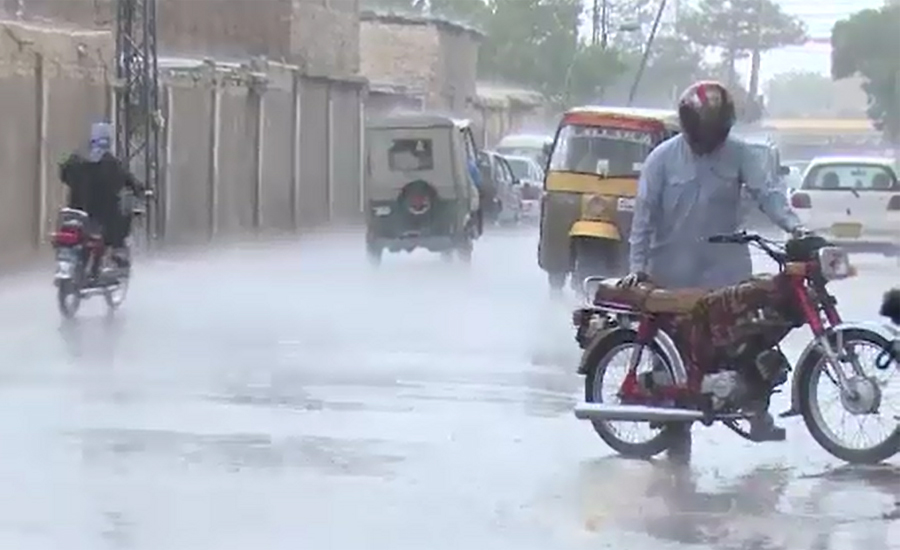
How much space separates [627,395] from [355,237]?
3606 centimetres

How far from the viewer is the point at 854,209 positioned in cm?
3441

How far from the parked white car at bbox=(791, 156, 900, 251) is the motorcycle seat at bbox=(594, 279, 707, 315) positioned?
22.0 meters

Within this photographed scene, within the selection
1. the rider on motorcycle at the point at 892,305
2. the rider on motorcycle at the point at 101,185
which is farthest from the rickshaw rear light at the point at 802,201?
the rider on motorcycle at the point at 892,305

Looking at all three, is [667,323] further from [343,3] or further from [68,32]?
[343,3]

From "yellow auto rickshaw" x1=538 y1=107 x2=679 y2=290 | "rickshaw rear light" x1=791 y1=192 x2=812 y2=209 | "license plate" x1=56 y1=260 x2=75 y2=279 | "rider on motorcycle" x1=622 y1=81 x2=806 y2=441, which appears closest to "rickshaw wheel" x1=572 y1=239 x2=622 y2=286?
"yellow auto rickshaw" x1=538 y1=107 x2=679 y2=290

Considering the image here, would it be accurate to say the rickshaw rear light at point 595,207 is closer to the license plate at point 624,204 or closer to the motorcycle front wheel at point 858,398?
the license plate at point 624,204

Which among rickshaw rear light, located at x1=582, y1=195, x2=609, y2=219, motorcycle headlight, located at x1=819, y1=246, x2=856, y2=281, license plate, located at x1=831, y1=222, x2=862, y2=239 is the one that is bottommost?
license plate, located at x1=831, y1=222, x2=862, y2=239

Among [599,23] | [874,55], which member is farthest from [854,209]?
[874,55]

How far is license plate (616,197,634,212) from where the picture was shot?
82.2 ft

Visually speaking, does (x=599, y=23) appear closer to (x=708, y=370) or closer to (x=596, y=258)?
(x=596, y=258)

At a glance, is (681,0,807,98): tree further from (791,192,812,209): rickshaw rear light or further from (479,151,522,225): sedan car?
(791,192,812,209): rickshaw rear light

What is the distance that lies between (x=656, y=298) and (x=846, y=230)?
74.7 feet

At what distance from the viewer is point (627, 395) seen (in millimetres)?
12391

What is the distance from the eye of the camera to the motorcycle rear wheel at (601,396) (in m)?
12.4
